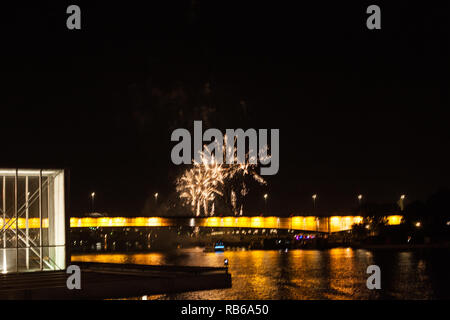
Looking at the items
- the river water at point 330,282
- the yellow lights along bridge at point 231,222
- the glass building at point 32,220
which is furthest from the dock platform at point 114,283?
the yellow lights along bridge at point 231,222

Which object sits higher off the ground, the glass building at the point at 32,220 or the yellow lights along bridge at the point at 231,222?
the glass building at the point at 32,220

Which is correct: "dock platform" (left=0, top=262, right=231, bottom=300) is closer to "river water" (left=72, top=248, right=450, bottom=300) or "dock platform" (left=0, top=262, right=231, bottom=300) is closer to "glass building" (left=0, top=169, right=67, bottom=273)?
"glass building" (left=0, top=169, right=67, bottom=273)

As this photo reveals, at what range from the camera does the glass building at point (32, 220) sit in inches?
1503

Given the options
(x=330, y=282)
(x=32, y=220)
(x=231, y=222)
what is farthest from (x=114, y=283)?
(x=231, y=222)

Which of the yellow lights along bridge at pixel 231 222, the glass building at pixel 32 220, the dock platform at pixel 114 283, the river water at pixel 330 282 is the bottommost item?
the river water at pixel 330 282

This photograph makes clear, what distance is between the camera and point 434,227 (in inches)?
5463

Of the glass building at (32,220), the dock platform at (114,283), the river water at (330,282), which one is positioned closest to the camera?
the dock platform at (114,283)

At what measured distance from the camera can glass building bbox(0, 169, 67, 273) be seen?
38188mm

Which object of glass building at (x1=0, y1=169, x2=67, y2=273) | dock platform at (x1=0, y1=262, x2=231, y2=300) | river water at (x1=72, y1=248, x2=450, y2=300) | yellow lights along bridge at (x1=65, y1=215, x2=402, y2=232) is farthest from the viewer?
yellow lights along bridge at (x1=65, y1=215, x2=402, y2=232)

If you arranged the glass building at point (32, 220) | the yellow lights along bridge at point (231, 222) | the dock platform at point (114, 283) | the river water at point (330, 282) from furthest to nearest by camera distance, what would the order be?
the yellow lights along bridge at point (231, 222) → the river water at point (330, 282) → the glass building at point (32, 220) → the dock platform at point (114, 283)

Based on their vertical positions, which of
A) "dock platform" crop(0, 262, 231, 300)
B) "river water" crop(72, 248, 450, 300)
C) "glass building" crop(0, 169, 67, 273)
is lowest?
"river water" crop(72, 248, 450, 300)

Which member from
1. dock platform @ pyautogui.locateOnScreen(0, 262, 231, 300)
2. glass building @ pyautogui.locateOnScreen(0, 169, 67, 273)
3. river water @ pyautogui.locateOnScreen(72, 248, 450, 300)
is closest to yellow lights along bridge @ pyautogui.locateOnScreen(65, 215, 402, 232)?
river water @ pyautogui.locateOnScreen(72, 248, 450, 300)

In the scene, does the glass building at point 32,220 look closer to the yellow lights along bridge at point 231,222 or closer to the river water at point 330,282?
the river water at point 330,282
